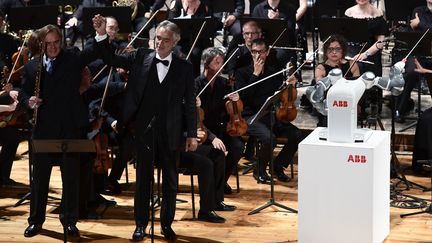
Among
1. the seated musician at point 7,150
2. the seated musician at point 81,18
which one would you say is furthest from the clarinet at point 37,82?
the seated musician at point 81,18

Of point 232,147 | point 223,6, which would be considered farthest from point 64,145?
point 223,6

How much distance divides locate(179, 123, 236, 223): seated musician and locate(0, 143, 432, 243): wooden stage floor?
0.10 metres

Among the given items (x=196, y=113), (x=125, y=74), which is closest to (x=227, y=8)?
(x=125, y=74)

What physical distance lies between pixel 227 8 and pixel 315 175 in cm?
459

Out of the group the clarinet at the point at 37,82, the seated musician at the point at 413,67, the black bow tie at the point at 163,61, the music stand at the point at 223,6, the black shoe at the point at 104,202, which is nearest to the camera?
the black bow tie at the point at 163,61

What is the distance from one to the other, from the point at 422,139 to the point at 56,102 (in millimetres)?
3629

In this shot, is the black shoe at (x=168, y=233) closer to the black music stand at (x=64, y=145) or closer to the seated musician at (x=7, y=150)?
the black music stand at (x=64, y=145)

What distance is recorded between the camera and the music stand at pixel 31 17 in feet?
31.5

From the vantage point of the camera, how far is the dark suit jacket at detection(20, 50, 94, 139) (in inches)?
278

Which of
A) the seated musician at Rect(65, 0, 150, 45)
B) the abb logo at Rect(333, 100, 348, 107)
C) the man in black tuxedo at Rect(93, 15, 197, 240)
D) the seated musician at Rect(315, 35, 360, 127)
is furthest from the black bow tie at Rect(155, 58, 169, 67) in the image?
the seated musician at Rect(65, 0, 150, 45)

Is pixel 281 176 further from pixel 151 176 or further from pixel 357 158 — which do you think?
pixel 357 158

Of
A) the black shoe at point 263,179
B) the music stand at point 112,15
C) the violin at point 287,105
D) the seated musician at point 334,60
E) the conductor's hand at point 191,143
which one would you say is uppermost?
the music stand at point 112,15

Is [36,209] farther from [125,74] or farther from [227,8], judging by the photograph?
[227,8]

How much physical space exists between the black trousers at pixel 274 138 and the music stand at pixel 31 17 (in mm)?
2447
